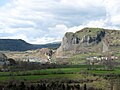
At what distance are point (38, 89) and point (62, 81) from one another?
31.1 meters

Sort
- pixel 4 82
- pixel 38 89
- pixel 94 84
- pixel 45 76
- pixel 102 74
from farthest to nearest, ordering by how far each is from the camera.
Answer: pixel 102 74 < pixel 45 76 < pixel 94 84 < pixel 4 82 < pixel 38 89

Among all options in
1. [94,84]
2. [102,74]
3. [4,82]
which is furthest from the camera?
[102,74]

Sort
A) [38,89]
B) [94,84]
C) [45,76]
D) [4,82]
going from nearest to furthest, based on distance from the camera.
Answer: [38,89] → [4,82] → [94,84] → [45,76]

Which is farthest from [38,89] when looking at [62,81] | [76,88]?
[62,81]

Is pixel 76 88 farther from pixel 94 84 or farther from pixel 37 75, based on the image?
pixel 37 75

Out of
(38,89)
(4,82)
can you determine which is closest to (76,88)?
(38,89)

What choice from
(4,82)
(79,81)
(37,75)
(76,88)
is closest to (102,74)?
(79,81)

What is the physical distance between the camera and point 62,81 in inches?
6314

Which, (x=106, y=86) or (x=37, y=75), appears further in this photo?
(x=37, y=75)

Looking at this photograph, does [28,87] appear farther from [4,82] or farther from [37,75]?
[37,75]

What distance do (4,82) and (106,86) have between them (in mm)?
46800

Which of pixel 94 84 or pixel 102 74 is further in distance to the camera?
pixel 102 74

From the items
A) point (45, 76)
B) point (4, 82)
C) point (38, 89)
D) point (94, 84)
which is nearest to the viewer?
point (38, 89)

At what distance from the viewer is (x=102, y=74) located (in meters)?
188
